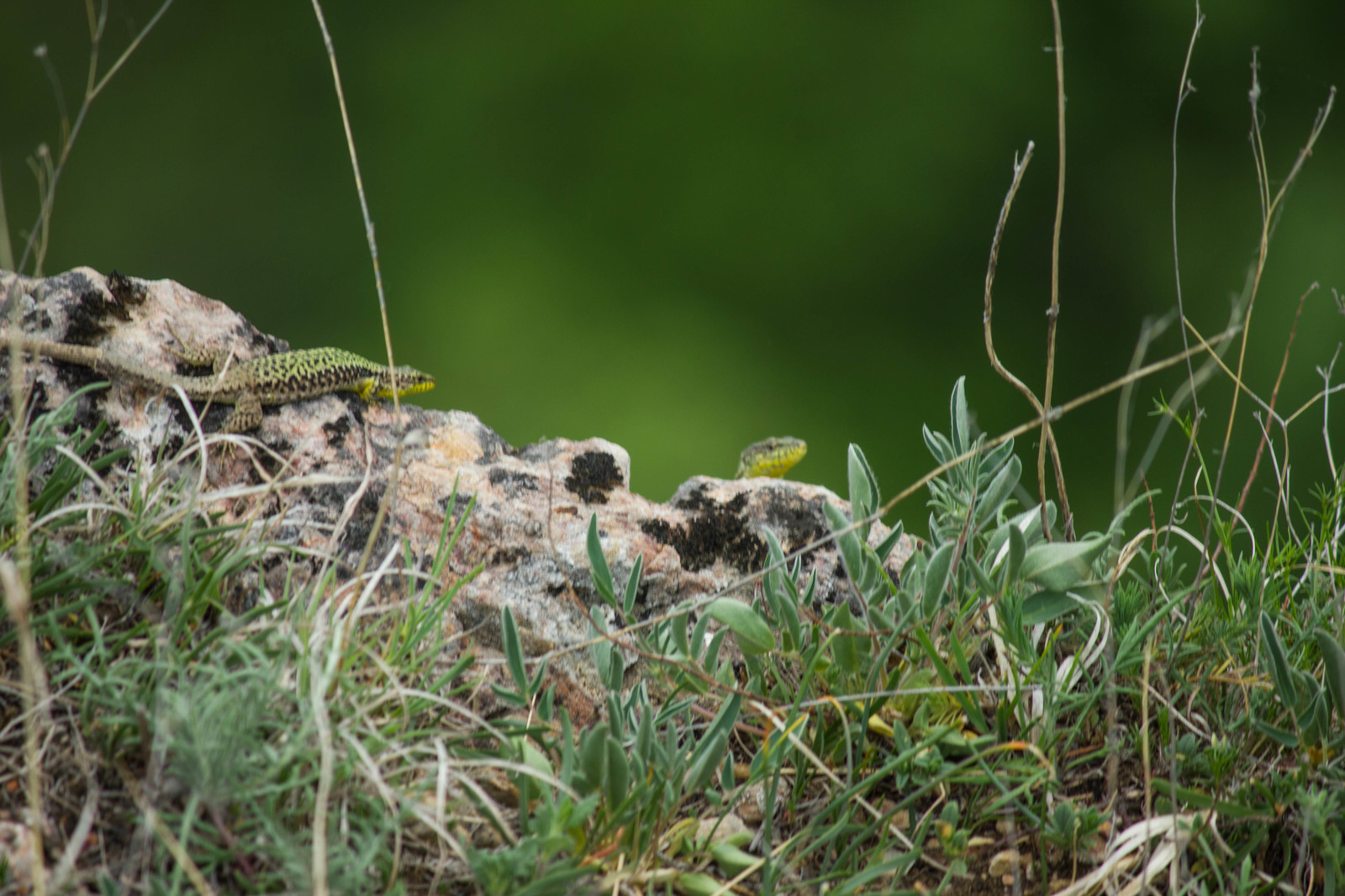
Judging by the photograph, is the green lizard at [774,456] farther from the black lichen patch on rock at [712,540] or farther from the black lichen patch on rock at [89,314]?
the black lichen patch on rock at [89,314]

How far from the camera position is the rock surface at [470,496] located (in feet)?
3.12

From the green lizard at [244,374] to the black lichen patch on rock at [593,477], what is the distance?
376 millimetres

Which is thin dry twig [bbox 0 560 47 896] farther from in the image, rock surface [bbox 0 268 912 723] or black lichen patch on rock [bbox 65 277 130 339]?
black lichen patch on rock [bbox 65 277 130 339]

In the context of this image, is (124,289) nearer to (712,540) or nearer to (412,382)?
(412,382)

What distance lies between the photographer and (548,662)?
914mm

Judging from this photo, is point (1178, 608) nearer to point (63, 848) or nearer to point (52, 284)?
point (63, 848)

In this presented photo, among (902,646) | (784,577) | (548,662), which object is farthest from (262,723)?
(902,646)

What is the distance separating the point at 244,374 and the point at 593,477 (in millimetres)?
492

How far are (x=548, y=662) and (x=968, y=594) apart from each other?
422 mm

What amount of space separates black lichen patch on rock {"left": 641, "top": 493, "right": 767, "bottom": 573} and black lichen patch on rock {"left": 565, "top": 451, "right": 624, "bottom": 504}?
10 centimetres

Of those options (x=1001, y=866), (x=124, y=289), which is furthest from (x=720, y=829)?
(x=124, y=289)

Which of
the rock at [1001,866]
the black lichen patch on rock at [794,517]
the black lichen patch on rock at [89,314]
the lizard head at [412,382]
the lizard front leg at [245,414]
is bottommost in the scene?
the rock at [1001,866]

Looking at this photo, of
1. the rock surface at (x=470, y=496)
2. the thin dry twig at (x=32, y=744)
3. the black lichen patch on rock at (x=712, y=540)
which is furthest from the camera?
the black lichen patch on rock at (x=712, y=540)

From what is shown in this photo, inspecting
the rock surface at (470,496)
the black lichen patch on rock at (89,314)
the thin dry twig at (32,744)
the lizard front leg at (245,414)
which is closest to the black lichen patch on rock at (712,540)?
the rock surface at (470,496)
